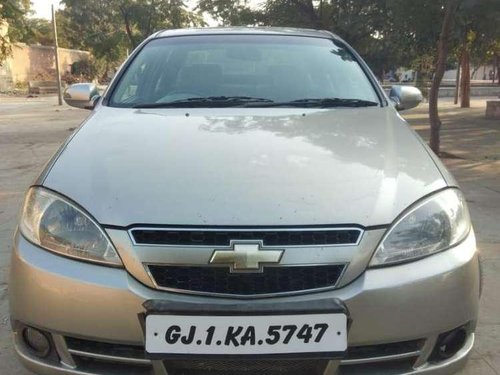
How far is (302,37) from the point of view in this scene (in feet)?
11.9

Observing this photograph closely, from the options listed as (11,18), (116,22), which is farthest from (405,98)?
(116,22)

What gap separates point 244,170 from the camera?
2080 millimetres

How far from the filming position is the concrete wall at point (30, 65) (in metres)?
34.1

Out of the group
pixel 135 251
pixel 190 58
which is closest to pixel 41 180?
pixel 135 251

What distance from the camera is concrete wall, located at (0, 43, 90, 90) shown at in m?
34.1

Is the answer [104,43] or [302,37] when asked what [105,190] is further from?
[104,43]

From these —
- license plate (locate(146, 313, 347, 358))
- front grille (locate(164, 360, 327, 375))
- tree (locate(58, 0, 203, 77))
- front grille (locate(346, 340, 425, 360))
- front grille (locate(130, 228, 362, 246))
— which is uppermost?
tree (locate(58, 0, 203, 77))

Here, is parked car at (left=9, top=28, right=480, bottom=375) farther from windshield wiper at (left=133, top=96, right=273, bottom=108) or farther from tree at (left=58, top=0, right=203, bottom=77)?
tree at (left=58, top=0, right=203, bottom=77)

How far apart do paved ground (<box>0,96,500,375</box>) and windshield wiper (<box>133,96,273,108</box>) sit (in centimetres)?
138

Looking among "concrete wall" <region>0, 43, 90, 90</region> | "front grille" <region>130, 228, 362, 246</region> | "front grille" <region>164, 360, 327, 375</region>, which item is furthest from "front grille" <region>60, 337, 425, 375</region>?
"concrete wall" <region>0, 43, 90, 90</region>

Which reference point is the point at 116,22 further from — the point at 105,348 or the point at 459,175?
the point at 105,348

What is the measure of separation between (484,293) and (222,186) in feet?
6.98

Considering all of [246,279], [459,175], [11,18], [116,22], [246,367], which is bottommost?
[459,175]

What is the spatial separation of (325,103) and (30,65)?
129ft
